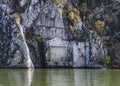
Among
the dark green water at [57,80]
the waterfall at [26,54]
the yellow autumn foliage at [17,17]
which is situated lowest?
the dark green water at [57,80]

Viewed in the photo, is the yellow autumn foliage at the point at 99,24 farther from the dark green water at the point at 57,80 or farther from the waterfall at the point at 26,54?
the dark green water at the point at 57,80

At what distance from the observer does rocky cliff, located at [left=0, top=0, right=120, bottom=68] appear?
93.6 m

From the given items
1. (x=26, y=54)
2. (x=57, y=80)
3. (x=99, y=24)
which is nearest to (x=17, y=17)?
(x=26, y=54)

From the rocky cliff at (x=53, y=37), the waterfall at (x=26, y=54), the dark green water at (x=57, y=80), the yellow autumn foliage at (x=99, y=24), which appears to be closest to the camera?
the dark green water at (x=57, y=80)

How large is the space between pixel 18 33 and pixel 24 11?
8.42 m

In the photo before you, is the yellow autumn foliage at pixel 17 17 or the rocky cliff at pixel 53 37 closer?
the rocky cliff at pixel 53 37

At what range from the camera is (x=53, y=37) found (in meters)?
99.8

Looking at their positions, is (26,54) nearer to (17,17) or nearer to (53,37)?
(53,37)

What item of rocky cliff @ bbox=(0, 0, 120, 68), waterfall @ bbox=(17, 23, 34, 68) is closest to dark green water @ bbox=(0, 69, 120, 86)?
waterfall @ bbox=(17, 23, 34, 68)

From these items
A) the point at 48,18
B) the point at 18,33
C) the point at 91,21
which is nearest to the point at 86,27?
the point at 91,21

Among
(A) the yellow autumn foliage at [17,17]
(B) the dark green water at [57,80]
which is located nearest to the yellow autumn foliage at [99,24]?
(A) the yellow autumn foliage at [17,17]

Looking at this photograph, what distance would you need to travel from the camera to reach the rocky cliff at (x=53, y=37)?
307ft

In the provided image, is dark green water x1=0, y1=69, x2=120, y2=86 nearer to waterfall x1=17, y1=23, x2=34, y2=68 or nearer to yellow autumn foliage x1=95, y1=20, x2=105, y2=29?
waterfall x1=17, y1=23, x2=34, y2=68

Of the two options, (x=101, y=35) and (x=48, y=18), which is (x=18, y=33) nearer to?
(x=48, y=18)
